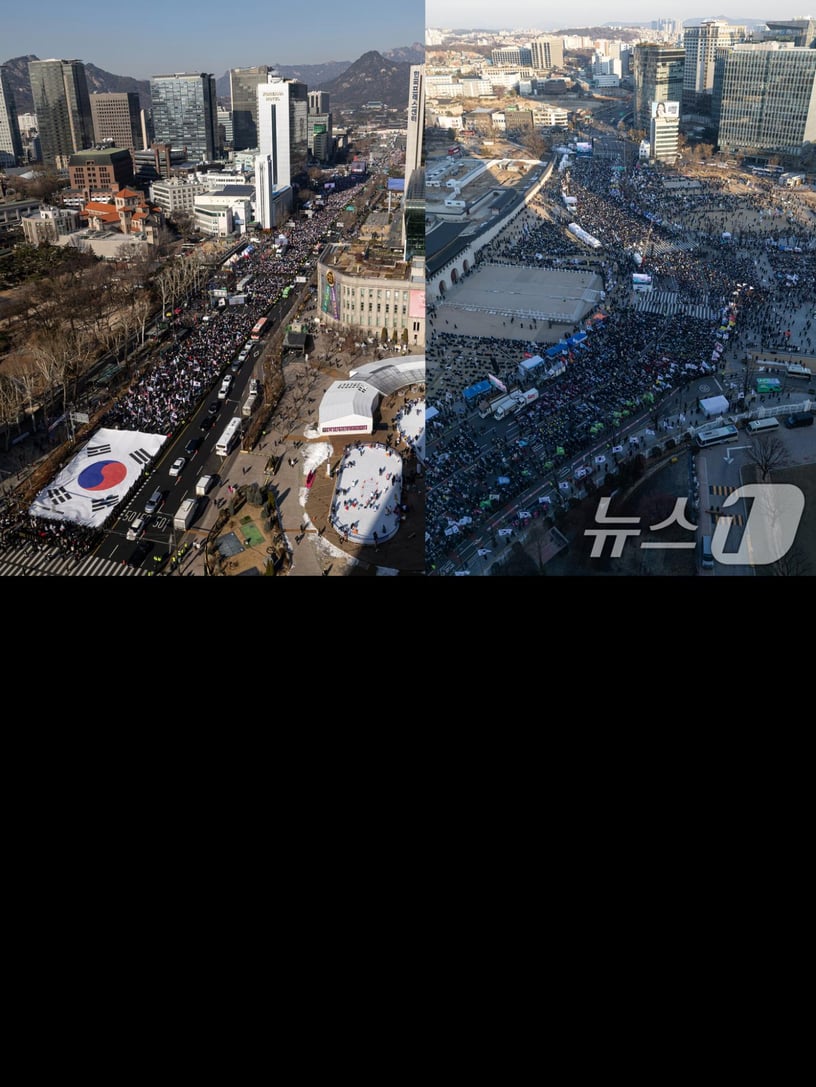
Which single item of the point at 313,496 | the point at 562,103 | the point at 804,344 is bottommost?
the point at 313,496

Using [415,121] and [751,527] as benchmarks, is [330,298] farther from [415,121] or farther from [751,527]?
[751,527]

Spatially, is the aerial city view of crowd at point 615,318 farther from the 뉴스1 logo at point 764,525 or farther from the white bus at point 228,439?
the white bus at point 228,439

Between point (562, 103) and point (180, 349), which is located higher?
point (562, 103)

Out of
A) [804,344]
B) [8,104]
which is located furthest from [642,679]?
[8,104]

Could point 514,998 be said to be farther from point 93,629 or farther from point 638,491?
point 638,491

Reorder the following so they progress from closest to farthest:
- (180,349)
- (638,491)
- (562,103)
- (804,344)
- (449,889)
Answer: (449,889)
(638,491)
(804,344)
(562,103)
(180,349)

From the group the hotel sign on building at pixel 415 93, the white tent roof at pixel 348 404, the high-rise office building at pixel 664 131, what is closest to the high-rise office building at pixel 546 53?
the high-rise office building at pixel 664 131
